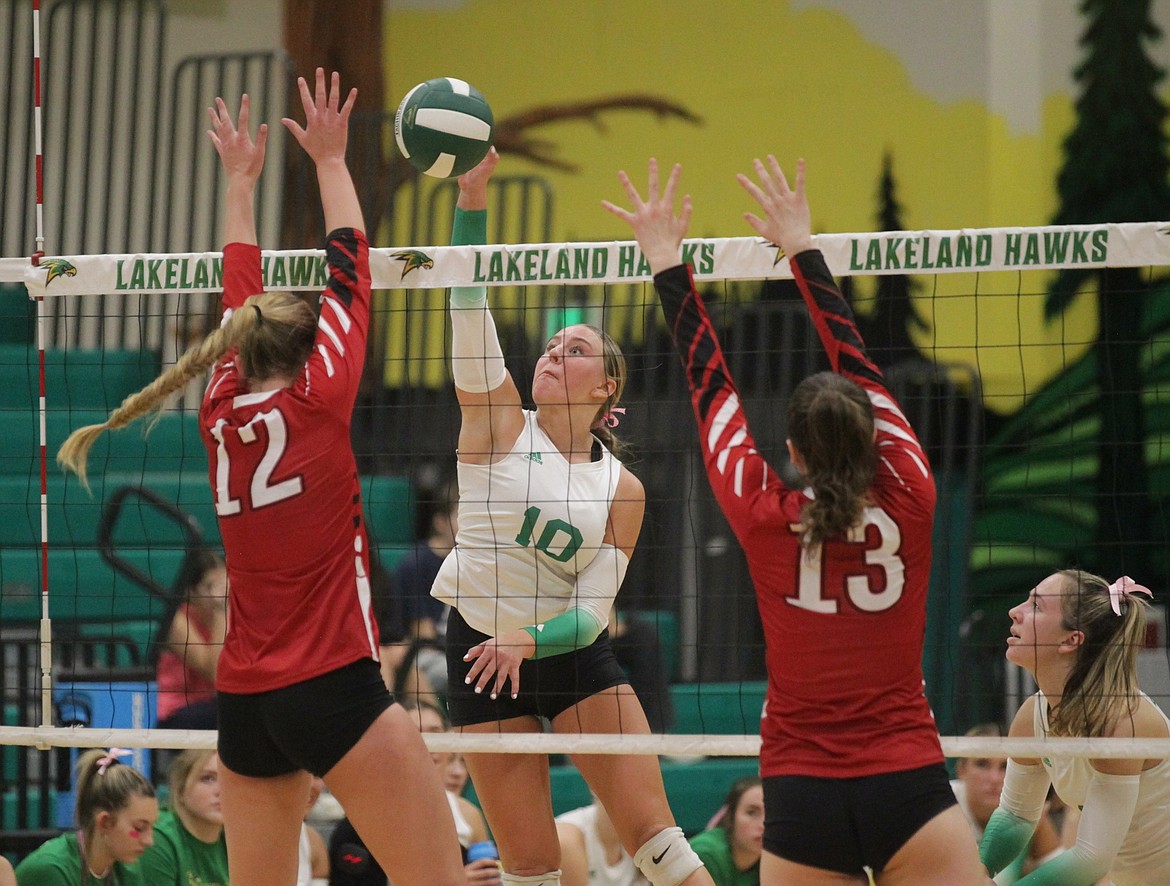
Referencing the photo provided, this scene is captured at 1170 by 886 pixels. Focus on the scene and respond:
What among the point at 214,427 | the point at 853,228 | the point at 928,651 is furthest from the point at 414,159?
the point at 853,228

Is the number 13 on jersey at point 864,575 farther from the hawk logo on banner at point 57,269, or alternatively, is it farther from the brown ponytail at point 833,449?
the hawk logo on banner at point 57,269

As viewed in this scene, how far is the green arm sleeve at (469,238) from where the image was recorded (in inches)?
172

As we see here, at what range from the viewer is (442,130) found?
13.7ft

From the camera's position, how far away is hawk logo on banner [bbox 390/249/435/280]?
432cm

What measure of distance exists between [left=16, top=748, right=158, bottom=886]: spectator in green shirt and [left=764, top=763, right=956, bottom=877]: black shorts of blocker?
2803mm

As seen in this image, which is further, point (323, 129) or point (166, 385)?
point (323, 129)

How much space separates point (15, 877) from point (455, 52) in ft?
23.2

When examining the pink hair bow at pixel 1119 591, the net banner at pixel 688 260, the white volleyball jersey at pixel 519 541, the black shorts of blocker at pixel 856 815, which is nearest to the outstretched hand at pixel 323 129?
the net banner at pixel 688 260

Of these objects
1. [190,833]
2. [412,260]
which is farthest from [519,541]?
[190,833]

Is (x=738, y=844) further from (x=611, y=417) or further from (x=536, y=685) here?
(x=611, y=417)

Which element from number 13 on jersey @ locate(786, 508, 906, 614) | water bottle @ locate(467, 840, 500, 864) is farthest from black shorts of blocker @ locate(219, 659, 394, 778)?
water bottle @ locate(467, 840, 500, 864)

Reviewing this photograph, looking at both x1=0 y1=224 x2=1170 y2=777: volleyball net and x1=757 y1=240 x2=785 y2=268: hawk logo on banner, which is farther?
x1=0 y1=224 x2=1170 y2=777: volleyball net

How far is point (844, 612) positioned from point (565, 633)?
120 cm

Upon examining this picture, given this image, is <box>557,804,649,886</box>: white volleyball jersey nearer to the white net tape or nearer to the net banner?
the white net tape
